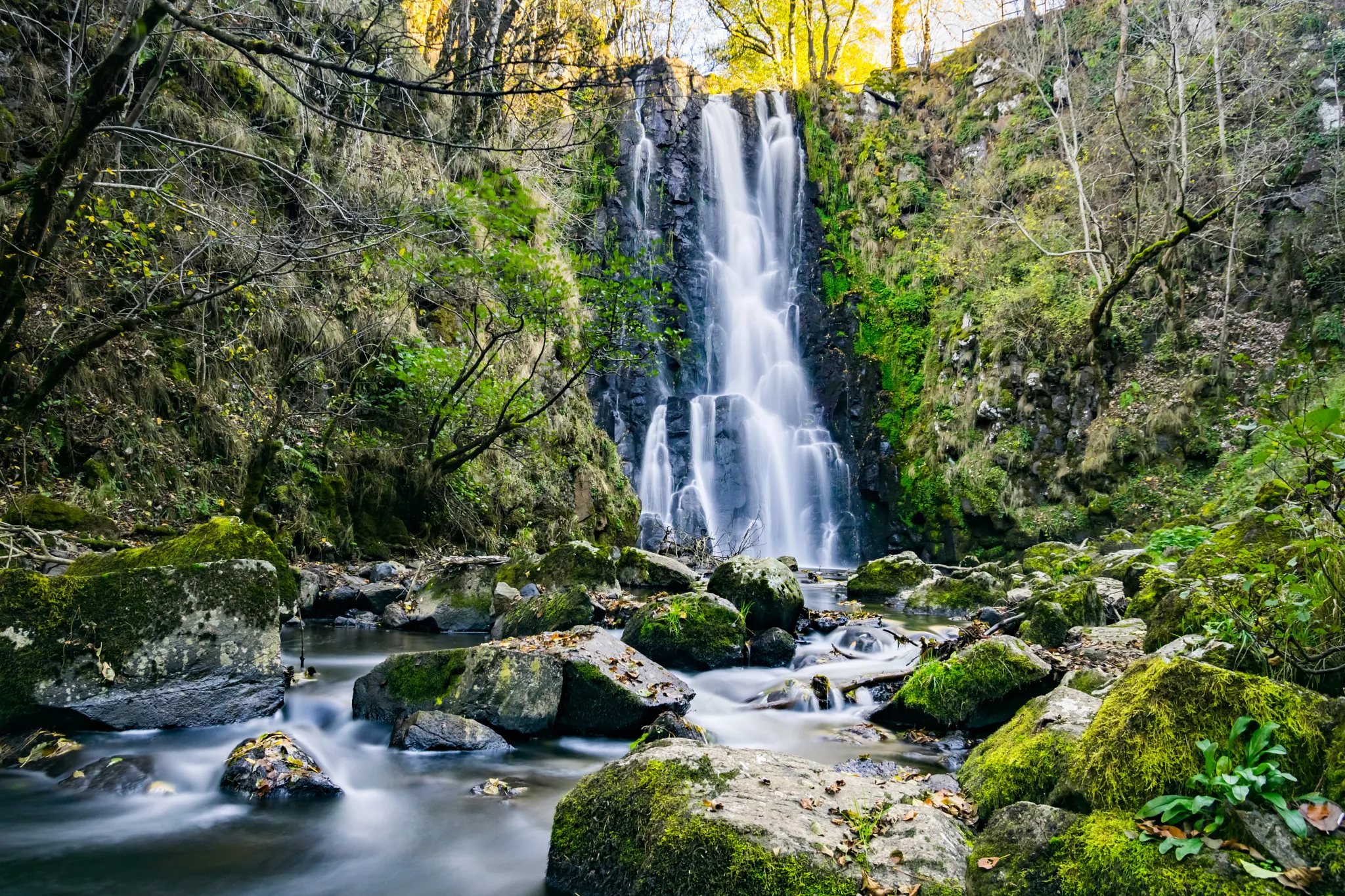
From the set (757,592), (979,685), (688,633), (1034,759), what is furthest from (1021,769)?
(757,592)

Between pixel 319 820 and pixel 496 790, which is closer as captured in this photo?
pixel 319 820

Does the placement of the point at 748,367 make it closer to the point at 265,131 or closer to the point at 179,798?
the point at 265,131

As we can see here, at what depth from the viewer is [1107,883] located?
2002mm

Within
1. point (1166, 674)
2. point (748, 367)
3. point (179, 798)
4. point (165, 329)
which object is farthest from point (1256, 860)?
point (748, 367)

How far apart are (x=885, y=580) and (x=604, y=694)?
767 centimetres

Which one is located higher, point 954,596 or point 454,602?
point 454,602

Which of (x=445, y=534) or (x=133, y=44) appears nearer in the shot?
(x=133, y=44)

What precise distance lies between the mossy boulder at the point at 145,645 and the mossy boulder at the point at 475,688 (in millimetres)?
731

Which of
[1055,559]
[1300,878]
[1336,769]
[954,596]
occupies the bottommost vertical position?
[954,596]

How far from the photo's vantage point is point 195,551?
16.0 feet

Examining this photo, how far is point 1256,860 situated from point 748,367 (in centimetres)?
1924

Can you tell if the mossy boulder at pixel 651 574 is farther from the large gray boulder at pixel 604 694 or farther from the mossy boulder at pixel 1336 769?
the mossy boulder at pixel 1336 769

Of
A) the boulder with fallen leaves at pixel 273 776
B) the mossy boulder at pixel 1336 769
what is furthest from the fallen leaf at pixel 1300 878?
the boulder with fallen leaves at pixel 273 776

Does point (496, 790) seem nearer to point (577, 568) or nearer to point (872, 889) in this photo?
point (872, 889)
